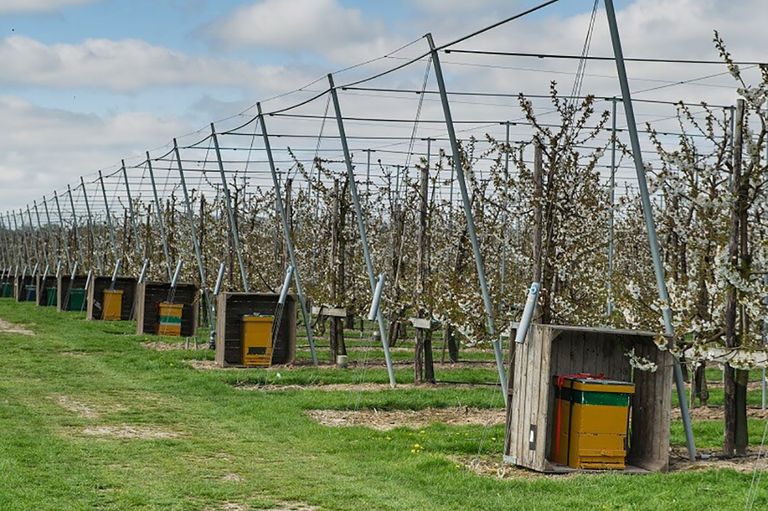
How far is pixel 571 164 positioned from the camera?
18.9m

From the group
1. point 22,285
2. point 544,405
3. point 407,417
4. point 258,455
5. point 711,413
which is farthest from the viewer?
point 22,285

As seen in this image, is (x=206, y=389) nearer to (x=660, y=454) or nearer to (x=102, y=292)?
(x=660, y=454)

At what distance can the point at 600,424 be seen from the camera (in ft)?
45.2

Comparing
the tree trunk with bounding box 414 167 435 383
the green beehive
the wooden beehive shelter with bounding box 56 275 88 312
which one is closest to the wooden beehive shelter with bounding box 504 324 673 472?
the tree trunk with bounding box 414 167 435 383

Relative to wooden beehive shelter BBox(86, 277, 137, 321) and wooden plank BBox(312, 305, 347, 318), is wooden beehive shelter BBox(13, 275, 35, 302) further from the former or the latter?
wooden plank BBox(312, 305, 347, 318)

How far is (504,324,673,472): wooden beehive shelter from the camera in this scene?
1374cm

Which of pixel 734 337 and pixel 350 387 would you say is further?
pixel 350 387

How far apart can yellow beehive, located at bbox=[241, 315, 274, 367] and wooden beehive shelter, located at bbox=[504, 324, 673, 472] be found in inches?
493

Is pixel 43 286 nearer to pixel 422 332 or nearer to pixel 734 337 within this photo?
pixel 422 332

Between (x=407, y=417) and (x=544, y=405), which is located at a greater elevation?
(x=544, y=405)

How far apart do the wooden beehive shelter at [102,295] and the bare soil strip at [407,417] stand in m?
27.9

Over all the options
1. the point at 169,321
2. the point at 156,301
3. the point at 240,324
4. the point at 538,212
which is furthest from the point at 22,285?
the point at 538,212

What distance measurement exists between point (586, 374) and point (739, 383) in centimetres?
179

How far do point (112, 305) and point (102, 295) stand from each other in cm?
68
